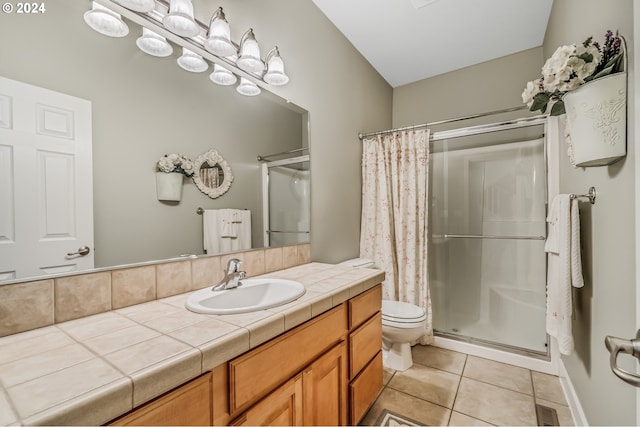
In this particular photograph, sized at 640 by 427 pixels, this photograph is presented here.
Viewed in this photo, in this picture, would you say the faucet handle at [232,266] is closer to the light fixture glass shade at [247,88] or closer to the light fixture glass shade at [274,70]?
the light fixture glass shade at [247,88]

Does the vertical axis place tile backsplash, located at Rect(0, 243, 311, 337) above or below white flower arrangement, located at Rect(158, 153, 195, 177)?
below

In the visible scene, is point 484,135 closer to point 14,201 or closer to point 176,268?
point 176,268

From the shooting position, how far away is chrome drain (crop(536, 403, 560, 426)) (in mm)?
1496

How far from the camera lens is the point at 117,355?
25.3 inches

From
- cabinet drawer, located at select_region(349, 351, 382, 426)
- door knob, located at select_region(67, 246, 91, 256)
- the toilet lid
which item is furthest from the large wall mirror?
the toilet lid

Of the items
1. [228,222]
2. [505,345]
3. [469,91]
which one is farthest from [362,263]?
[469,91]

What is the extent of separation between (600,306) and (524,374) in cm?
117

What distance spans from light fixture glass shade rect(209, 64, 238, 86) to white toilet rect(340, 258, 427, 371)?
1.52m

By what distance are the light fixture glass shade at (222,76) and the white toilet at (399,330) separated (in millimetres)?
1519

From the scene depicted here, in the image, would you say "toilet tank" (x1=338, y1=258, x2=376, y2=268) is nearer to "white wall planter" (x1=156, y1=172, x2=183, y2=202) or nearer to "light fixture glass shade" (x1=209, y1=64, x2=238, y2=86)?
"white wall planter" (x1=156, y1=172, x2=183, y2=202)

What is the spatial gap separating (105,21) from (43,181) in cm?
61

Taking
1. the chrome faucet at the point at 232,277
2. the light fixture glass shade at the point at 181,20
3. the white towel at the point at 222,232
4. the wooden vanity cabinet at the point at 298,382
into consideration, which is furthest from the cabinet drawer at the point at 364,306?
the light fixture glass shade at the point at 181,20

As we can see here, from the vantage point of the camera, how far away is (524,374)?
1.98m

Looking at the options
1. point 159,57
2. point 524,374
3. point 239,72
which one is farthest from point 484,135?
point 159,57
